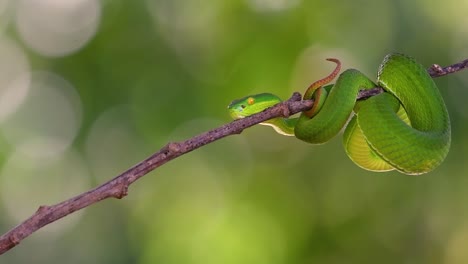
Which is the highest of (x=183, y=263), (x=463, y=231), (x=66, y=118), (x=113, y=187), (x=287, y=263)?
(x=66, y=118)

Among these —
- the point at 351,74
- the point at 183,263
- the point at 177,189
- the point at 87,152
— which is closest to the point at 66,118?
the point at 87,152

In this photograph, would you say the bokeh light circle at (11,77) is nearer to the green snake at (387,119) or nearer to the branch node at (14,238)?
the green snake at (387,119)

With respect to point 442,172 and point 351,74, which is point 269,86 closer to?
point 442,172

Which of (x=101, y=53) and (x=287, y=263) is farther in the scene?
(x=101, y=53)

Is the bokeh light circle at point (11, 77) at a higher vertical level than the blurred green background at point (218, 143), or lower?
higher

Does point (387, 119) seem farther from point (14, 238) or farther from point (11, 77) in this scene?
point (11, 77)

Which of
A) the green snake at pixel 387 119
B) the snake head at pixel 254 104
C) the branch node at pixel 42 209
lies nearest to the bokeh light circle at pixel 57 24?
the snake head at pixel 254 104
